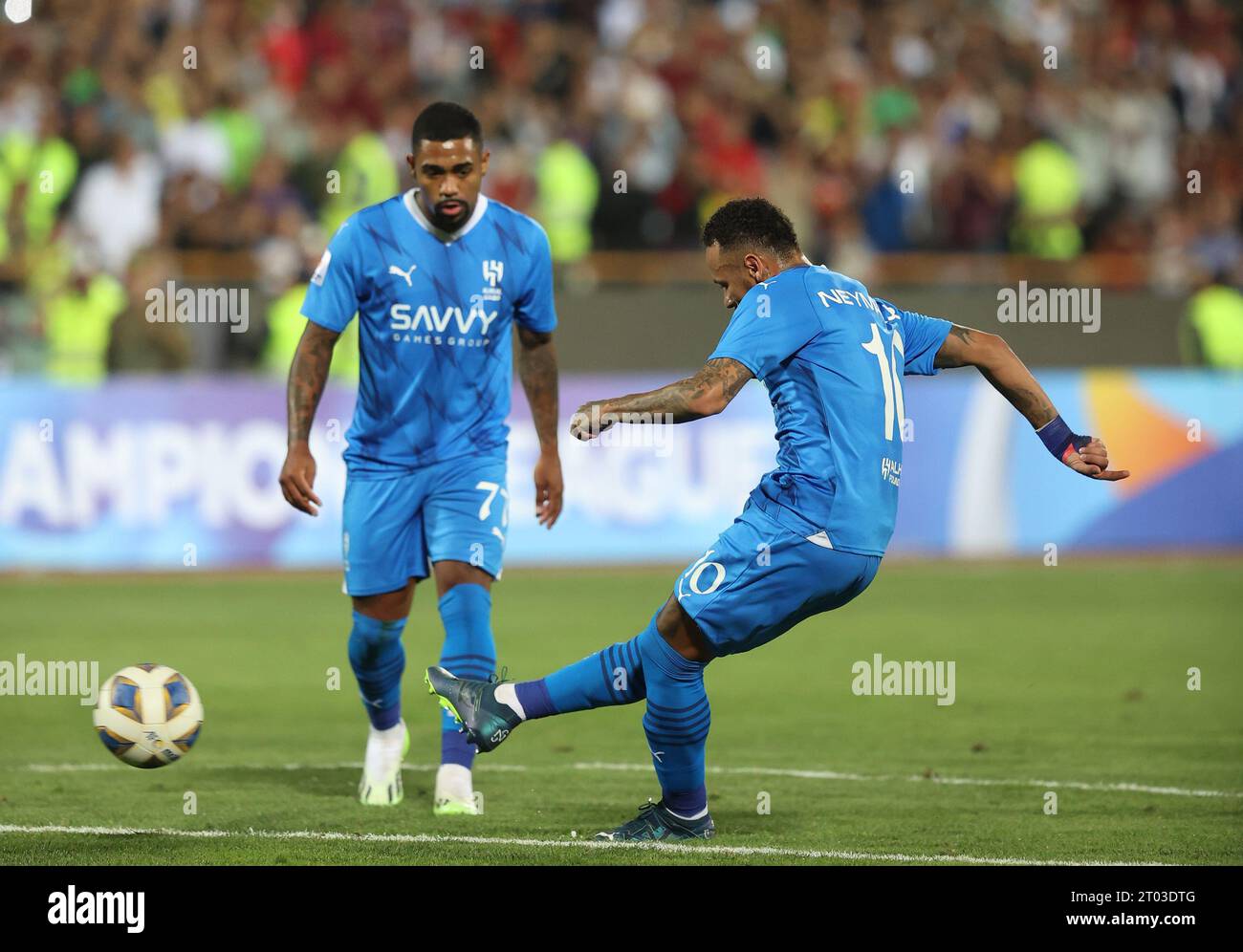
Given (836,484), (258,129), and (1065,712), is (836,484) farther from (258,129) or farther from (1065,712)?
(258,129)

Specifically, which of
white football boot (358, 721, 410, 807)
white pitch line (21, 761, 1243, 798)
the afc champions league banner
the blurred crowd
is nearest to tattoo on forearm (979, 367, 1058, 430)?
white pitch line (21, 761, 1243, 798)

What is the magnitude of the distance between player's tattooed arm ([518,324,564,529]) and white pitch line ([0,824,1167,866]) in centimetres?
173

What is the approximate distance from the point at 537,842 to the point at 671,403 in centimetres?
176

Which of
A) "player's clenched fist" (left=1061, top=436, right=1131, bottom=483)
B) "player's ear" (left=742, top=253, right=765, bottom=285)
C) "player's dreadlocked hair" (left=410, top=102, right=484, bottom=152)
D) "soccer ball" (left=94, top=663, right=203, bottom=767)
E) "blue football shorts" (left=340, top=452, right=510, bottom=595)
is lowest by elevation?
"soccer ball" (left=94, top=663, right=203, bottom=767)

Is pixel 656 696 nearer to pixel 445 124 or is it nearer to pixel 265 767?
pixel 445 124

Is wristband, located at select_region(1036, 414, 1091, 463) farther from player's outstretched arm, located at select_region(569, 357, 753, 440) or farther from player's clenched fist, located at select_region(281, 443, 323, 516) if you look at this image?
player's clenched fist, located at select_region(281, 443, 323, 516)

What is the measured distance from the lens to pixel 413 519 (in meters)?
8.03

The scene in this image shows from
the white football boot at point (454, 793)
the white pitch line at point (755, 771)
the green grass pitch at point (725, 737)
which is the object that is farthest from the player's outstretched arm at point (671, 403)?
the white pitch line at point (755, 771)

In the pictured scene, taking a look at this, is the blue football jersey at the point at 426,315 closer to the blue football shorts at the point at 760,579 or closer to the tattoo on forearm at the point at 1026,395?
the blue football shorts at the point at 760,579

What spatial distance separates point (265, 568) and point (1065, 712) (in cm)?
835

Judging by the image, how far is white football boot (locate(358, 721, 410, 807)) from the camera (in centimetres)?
791

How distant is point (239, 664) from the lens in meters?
12.1
